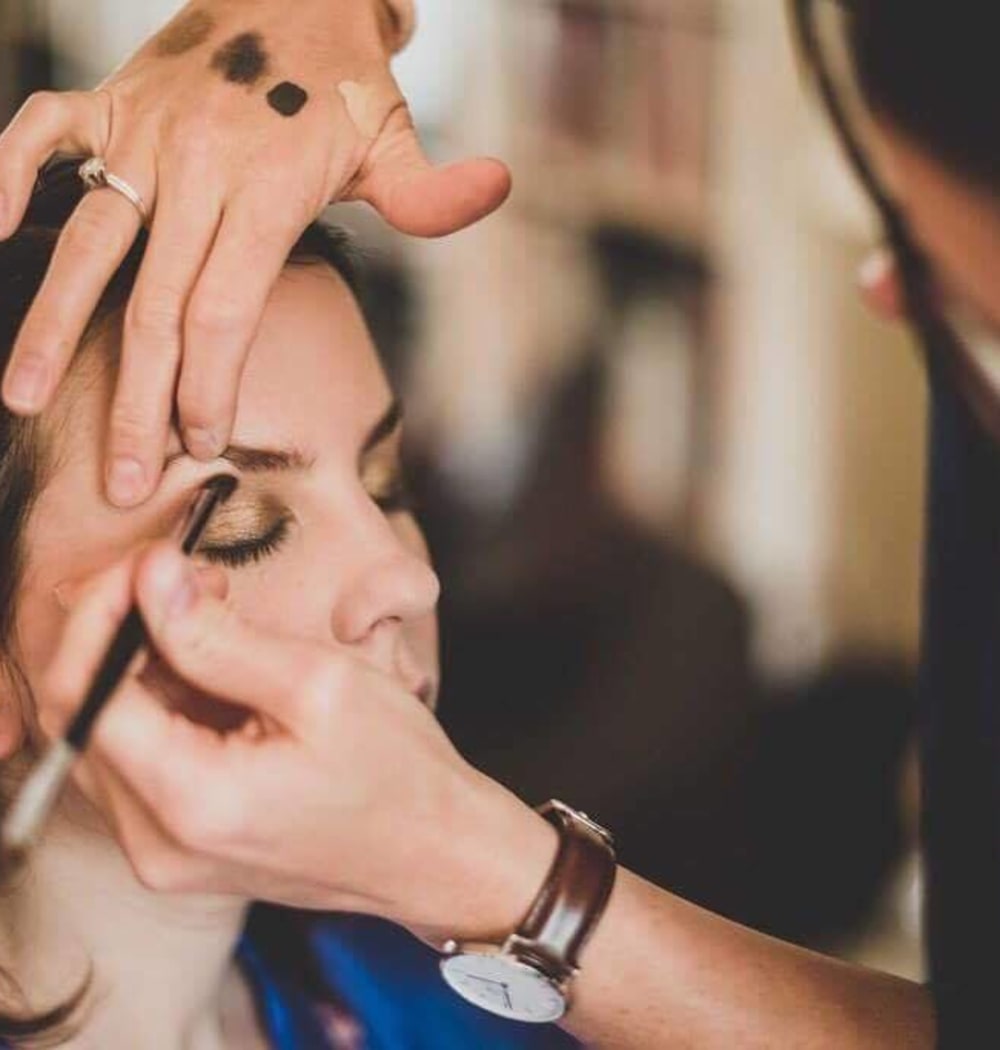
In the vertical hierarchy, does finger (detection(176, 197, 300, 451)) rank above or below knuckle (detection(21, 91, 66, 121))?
below

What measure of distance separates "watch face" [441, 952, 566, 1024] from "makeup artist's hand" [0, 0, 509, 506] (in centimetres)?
32

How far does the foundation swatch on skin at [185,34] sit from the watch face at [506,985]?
55cm

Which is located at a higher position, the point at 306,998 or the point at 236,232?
the point at 236,232

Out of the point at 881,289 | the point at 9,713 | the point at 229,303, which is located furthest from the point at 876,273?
the point at 9,713

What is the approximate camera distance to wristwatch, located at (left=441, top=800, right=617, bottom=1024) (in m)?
0.80

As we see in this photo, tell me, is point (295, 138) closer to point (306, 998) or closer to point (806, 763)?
point (306, 998)

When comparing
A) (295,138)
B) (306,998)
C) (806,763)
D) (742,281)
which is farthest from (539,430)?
(295,138)

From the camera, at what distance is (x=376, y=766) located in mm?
737

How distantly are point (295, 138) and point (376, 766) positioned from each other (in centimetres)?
36

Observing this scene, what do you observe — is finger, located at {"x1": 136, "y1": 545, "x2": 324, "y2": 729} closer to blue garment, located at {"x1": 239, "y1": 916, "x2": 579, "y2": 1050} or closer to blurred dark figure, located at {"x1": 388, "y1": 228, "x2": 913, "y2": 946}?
blue garment, located at {"x1": 239, "y1": 916, "x2": 579, "y2": 1050}

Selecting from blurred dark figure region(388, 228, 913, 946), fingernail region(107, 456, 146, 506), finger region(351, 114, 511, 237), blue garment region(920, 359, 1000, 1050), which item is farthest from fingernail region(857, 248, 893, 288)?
blurred dark figure region(388, 228, 913, 946)

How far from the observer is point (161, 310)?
85 centimetres

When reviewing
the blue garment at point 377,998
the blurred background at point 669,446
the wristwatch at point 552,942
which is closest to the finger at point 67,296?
the wristwatch at point 552,942

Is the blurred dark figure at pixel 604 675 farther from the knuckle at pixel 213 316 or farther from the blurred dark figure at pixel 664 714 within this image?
the knuckle at pixel 213 316
